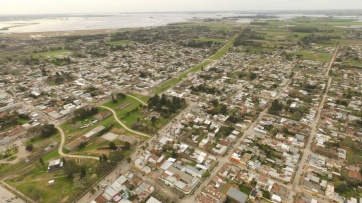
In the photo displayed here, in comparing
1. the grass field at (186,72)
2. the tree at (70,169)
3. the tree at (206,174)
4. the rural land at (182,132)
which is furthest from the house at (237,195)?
the grass field at (186,72)

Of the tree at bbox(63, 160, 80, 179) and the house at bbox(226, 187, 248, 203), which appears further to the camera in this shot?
the tree at bbox(63, 160, 80, 179)

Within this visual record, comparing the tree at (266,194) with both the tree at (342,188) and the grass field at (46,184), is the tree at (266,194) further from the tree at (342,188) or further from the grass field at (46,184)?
the grass field at (46,184)

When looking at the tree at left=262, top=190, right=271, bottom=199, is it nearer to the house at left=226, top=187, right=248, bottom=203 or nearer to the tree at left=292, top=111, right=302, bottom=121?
the house at left=226, top=187, right=248, bottom=203

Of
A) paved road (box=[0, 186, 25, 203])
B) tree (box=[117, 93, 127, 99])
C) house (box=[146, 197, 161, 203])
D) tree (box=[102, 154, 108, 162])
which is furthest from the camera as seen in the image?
tree (box=[117, 93, 127, 99])

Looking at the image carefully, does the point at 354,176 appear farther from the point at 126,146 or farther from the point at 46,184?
the point at 46,184

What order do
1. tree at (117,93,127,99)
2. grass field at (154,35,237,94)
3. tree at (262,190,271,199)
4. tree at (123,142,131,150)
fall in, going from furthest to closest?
grass field at (154,35,237,94)
tree at (117,93,127,99)
tree at (123,142,131,150)
tree at (262,190,271,199)

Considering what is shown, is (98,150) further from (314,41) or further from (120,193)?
(314,41)

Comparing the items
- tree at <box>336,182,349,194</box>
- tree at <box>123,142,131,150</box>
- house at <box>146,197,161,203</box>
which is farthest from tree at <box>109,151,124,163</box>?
tree at <box>336,182,349,194</box>

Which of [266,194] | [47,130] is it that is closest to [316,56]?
[266,194]
